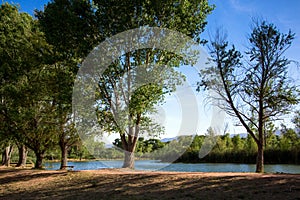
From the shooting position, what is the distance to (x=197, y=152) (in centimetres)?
4775

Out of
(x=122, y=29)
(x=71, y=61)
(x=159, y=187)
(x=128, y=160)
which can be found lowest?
(x=159, y=187)

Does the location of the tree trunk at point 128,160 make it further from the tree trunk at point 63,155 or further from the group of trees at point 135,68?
the tree trunk at point 63,155

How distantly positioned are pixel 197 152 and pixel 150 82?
35713 millimetres

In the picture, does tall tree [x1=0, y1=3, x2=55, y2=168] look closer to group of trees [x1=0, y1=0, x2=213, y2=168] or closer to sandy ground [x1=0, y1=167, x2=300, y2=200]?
group of trees [x1=0, y1=0, x2=213, y2=168]

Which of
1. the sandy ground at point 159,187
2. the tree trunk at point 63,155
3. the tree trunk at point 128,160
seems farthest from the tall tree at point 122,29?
the tree trunk at point 63,155

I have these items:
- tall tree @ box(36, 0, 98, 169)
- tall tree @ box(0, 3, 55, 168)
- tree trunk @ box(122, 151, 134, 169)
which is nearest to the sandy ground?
tree trunk @ box(122, 151, 134, 169)

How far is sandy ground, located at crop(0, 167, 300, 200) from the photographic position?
8359 millimetres

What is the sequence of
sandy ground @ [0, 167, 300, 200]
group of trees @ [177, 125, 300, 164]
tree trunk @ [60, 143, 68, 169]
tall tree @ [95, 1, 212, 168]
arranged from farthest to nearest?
1. group of trees @ [177, 125, 300, 164]
2. tree trunk @ [60, 143, 68, 169]
3. tall tree @ [95, 1, 212, 168]
4. sandy ground @ [0, 167, 300, 200]

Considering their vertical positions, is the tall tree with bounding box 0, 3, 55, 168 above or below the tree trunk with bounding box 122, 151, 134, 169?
above

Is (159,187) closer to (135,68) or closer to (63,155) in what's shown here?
(135,68)

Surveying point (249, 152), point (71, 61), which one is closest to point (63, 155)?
point (71, 61)

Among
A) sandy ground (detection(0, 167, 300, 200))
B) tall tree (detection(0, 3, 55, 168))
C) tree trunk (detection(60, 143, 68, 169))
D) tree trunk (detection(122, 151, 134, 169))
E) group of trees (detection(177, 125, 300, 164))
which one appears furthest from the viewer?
group of trees (detection(177, 125, 300, 164))

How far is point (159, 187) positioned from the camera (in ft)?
33.1

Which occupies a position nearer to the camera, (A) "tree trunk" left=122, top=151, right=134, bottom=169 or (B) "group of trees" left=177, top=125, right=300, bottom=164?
(A) "tree trunk" left=122, top=151, right=134, bottom=169
